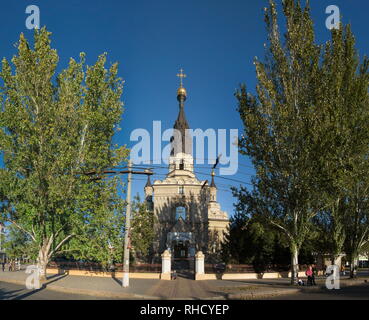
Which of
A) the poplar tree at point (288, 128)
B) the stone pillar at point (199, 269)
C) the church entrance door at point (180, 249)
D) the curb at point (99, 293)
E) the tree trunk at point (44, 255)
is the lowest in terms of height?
the church entrance door at point (180, 249)

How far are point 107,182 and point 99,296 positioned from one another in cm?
806

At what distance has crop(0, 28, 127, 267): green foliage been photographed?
19047 mm

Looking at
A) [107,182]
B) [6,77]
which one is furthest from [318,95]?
[6,77]

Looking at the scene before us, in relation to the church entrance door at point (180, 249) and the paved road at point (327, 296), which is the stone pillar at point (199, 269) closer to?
the paved road at point (327, 296)

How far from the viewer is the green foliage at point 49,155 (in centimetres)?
1905

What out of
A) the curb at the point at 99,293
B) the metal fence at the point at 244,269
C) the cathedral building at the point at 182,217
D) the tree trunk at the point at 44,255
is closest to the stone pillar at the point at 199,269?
the metal fence at the point at 244,269

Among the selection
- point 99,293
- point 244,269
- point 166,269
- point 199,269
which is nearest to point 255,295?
point 99,293

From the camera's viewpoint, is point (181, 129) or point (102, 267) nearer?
point (102, 267)

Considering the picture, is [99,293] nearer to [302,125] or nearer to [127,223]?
[127,223]

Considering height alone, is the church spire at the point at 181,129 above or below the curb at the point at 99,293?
above

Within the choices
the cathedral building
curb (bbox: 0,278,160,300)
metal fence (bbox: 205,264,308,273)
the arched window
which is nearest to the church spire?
the cathedral building

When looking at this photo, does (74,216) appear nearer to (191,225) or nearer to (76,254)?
(76,254)

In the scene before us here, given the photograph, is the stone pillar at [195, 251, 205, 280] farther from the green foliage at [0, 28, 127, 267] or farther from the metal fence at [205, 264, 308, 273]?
the green foliage at [0, 28, 127, 267]

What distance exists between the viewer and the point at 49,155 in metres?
19.2
